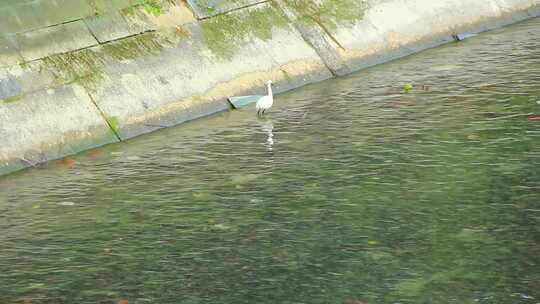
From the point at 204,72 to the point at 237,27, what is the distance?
3.21 feet

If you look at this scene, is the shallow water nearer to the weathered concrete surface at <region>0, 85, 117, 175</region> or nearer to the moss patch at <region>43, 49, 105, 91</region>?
the weathered concrete surface at <region>0, 85, 117, 175</region>

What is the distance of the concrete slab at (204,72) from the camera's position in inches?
393

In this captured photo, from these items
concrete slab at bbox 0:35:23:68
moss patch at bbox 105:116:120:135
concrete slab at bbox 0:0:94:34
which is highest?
concrete slab at bbox 0:0:94:34

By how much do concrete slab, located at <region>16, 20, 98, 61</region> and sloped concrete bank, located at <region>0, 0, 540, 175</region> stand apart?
0.04ft

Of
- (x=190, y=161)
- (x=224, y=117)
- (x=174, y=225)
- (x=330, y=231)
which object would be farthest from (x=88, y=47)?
→ (x=330, y=231)

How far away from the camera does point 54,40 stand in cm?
1032

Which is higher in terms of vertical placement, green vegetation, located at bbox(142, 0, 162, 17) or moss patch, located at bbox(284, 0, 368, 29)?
green vegetation, located at bbox(142, 0, 162, 17)

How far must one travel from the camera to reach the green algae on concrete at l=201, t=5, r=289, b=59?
11.0m

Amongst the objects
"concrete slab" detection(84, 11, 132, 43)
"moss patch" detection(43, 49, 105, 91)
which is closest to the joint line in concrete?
"moss patch" detection(43, 49, 105, 91)

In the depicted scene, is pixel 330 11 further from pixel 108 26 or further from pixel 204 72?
pixel 108 26

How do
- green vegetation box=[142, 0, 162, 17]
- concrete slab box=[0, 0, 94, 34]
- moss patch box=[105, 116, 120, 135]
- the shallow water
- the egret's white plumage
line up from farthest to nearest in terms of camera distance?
green vegetation box=[142, 0, 162, 17] → concrete slab box=[0, 0, 94, 34] → the egret's white plumage → moss patch box=[105, 116, 120, 135] → the shallow water

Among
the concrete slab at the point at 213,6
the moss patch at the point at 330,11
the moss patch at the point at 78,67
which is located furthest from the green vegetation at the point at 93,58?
the moss patch at the point at 330,11

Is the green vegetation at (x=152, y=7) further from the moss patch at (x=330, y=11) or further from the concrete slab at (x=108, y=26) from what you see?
the moss patch at (x=330, y=11)

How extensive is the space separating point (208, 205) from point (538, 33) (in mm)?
6331
